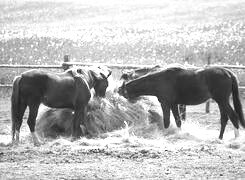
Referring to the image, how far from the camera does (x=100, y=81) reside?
33.9 feet

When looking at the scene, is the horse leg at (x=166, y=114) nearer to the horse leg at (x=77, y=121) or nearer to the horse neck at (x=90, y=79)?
the horse neck at (x=90, y=79)

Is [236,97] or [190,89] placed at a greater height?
[190,89]

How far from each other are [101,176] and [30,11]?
130 ft

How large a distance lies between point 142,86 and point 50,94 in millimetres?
1656

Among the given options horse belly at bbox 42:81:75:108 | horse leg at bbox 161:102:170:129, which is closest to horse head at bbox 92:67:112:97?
horse belly at bbox 42:81:75:108

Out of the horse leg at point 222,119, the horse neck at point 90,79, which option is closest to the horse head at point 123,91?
the horse neck at point 90,79

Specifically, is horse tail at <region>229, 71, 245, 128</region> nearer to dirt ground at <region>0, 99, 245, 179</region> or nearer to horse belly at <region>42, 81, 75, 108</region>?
dirt ground at <region>0, 99, 245, 179</region>

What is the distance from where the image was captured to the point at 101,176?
6.89 m

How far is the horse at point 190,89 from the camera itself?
984 centimetres

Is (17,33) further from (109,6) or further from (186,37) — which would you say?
(109,6)

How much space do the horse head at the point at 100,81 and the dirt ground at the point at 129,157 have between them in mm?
832

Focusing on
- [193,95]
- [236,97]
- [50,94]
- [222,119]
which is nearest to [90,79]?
[50,94]

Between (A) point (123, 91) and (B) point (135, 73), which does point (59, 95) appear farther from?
(B) point (135, 73)

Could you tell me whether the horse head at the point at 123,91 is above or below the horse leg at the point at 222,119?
above
